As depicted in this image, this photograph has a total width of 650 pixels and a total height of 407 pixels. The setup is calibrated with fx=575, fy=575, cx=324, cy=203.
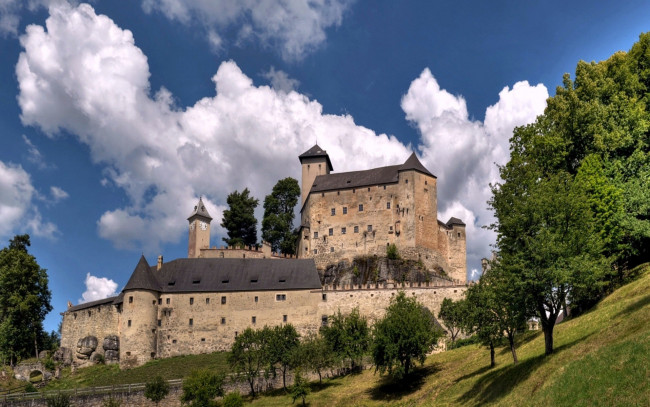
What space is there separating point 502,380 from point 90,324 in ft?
164

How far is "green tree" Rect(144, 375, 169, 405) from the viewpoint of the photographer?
46719 mm

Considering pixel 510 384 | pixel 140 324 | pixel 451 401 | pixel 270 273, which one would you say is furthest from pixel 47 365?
pixel 510 384

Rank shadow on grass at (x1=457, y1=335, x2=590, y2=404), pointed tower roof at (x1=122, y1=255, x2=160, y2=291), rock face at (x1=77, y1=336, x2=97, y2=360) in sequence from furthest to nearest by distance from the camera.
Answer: pointed tower roof at (x1=122, y1=255, x2=160, y2=291) < rock face at (x1=77, y1=336, x2=97, y2=360) < shadow on grass at (x1=457, y1=335, x2=590, y2=404)

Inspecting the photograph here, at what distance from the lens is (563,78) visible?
45938 mm

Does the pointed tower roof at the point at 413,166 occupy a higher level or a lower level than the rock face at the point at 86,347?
higher

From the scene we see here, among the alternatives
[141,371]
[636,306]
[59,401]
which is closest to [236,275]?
[141,371]

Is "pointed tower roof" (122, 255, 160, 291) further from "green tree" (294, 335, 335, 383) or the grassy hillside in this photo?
"green tree" (294, 335, 335, 383)

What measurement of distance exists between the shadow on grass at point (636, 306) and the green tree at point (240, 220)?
216 feet

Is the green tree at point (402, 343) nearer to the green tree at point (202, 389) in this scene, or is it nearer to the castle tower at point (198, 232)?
the green tree at point (202, 389)

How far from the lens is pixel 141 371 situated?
2274 inches

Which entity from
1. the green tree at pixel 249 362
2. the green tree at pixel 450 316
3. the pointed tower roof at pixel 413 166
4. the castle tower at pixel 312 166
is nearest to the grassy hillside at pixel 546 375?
the green tree at pixel 249 362

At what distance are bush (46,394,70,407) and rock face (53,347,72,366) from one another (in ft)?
56.1

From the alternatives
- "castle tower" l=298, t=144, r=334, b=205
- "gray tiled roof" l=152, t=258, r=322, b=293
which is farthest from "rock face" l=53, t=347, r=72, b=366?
"castle tower" l=298, t=144, r=334, b=205

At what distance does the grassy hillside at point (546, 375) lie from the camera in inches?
868
